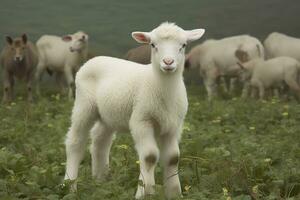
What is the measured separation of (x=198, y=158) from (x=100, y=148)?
38.6 inches

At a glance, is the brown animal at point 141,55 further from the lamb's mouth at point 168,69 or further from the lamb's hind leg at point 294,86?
the lamb's mouth at point 168,69

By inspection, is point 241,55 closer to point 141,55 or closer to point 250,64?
point 250,64

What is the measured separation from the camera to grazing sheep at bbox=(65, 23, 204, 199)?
18.8 ft

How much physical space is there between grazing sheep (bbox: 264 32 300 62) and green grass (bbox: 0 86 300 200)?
6120mm

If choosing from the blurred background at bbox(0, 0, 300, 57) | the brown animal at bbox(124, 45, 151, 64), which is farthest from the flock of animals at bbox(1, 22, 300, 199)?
the blurred background at bbox(0, 0, 300, 57)

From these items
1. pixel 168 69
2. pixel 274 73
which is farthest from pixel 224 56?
pixel 168 69

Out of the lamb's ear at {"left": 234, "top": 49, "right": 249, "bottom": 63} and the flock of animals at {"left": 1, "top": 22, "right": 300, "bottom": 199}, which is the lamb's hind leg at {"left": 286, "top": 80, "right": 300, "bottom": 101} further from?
the flock of animals at {"left": 1, "top": 22, "right": 300, "bottom": 199}

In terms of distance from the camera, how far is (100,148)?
671 cm

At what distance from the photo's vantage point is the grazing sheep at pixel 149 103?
5742 mm

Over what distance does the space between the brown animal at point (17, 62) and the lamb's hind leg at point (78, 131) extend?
8249 millimetres

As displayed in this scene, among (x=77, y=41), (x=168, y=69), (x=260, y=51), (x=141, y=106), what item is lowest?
(x=260, y=51)

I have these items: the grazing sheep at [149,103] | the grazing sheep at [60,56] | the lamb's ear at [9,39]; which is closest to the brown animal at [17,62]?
the lamb's ear at [9,39]

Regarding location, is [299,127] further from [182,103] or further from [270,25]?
[270,25]

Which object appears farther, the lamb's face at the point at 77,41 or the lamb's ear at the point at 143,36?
the lamb's face at the point at 77,41
